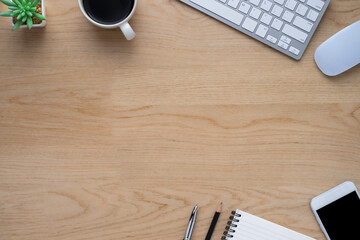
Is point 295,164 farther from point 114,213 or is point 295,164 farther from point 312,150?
point 114,213

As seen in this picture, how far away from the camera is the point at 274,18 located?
0.77m

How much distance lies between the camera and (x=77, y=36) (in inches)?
30.9

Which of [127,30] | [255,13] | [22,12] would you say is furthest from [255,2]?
[22,12]

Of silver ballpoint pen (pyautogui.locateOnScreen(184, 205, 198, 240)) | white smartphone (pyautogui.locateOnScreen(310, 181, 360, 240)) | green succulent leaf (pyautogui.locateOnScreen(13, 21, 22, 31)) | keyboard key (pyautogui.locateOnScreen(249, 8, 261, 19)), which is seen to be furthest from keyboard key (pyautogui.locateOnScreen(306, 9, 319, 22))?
green succulent leaf (pyautogui.locateOnScreen(13, 21, 22, 31))

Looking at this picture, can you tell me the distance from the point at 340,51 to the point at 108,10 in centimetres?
49

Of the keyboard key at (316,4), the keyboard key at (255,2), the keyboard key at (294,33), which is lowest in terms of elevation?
the keyboard key at (294,33)

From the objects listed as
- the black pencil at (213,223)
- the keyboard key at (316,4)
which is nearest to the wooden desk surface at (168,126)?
the black pencil at (213,223)

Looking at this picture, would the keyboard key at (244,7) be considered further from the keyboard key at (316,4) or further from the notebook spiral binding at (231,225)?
the notebook spiral binding at (231,225)

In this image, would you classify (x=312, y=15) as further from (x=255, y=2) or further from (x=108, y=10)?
(x=108, y=10)

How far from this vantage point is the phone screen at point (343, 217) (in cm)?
76

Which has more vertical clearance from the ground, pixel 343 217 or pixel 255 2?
pixel 255 2

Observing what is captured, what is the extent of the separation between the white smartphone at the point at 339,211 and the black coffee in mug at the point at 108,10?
22.0 inches

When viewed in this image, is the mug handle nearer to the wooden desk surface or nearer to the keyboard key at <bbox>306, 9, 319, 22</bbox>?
the wooden desk surface

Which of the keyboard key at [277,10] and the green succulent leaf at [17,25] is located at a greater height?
the keyboard key at [277,10]
